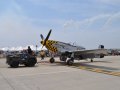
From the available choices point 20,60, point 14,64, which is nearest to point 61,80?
point 14,64

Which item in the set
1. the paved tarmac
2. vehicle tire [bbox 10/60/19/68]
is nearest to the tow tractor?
vehicle tire [bbox 10/60/19/68]

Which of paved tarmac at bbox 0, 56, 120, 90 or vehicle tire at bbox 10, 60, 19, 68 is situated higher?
vehicle tire at bbox 10, 60, 19, 68

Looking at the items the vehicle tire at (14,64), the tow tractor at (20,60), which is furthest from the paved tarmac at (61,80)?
the tow tractor at (20,60)

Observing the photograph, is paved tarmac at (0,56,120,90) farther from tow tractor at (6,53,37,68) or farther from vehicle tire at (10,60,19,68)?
tow tractor at (6,53,37,68)

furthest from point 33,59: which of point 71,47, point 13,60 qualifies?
point 71,47

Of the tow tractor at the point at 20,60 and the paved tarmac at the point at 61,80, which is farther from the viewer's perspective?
the tow tractor at the point at 20,60

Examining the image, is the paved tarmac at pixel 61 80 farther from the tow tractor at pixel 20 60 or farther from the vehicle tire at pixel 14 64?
the tow tractor at pixel 20 60

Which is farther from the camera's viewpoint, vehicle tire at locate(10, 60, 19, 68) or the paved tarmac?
vehicle tire at locate(10, 60, 19, 68)

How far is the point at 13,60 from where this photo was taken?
19.2m

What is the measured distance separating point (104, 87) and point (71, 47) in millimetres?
15378

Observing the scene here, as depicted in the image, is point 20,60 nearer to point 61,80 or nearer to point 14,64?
point 14,64

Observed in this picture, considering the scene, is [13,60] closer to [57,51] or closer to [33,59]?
[33,59]

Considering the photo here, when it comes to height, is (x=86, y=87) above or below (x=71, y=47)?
below

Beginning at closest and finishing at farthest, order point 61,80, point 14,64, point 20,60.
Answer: point 61,80 < point 14,64 < point 20,60
